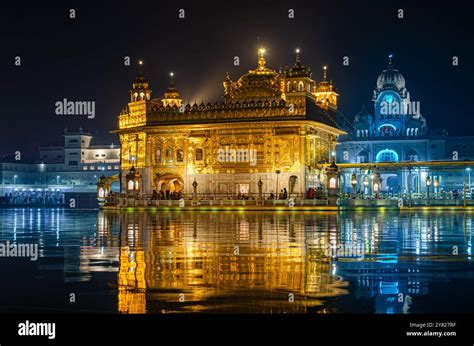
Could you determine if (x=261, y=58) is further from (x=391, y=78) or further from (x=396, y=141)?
(x=391, y=78)

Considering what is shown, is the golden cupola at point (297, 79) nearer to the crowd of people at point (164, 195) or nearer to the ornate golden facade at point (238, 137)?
the ornate golden facade at point (238, 137)

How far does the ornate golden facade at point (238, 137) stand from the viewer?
5822cm

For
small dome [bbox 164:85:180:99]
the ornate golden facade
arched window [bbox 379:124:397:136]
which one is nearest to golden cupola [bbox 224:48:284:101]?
the ornate golden facade

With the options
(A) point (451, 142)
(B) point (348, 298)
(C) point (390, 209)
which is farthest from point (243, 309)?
(A) point (451, 142)

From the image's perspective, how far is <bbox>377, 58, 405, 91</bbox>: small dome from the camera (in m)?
120

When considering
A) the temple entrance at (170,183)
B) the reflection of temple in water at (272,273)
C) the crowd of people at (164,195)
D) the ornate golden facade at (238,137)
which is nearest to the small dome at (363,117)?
the ornate golden facade at (238,137)

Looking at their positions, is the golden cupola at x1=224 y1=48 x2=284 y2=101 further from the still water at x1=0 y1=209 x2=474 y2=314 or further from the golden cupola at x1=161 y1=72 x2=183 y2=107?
the still water at x1=0 y1=209 x2=474 y2=314

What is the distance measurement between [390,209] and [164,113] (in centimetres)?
2290

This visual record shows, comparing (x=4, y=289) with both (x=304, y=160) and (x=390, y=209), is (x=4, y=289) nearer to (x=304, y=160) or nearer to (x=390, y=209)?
(x=390, y=209)

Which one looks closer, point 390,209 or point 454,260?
point 454,260

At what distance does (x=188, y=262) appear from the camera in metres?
14.7

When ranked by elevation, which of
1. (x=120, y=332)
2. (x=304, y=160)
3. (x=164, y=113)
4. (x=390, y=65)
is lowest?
(x=120, y=332)

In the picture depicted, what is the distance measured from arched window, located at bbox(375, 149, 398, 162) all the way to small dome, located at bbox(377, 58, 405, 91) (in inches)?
557

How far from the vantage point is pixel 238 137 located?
198 ft
